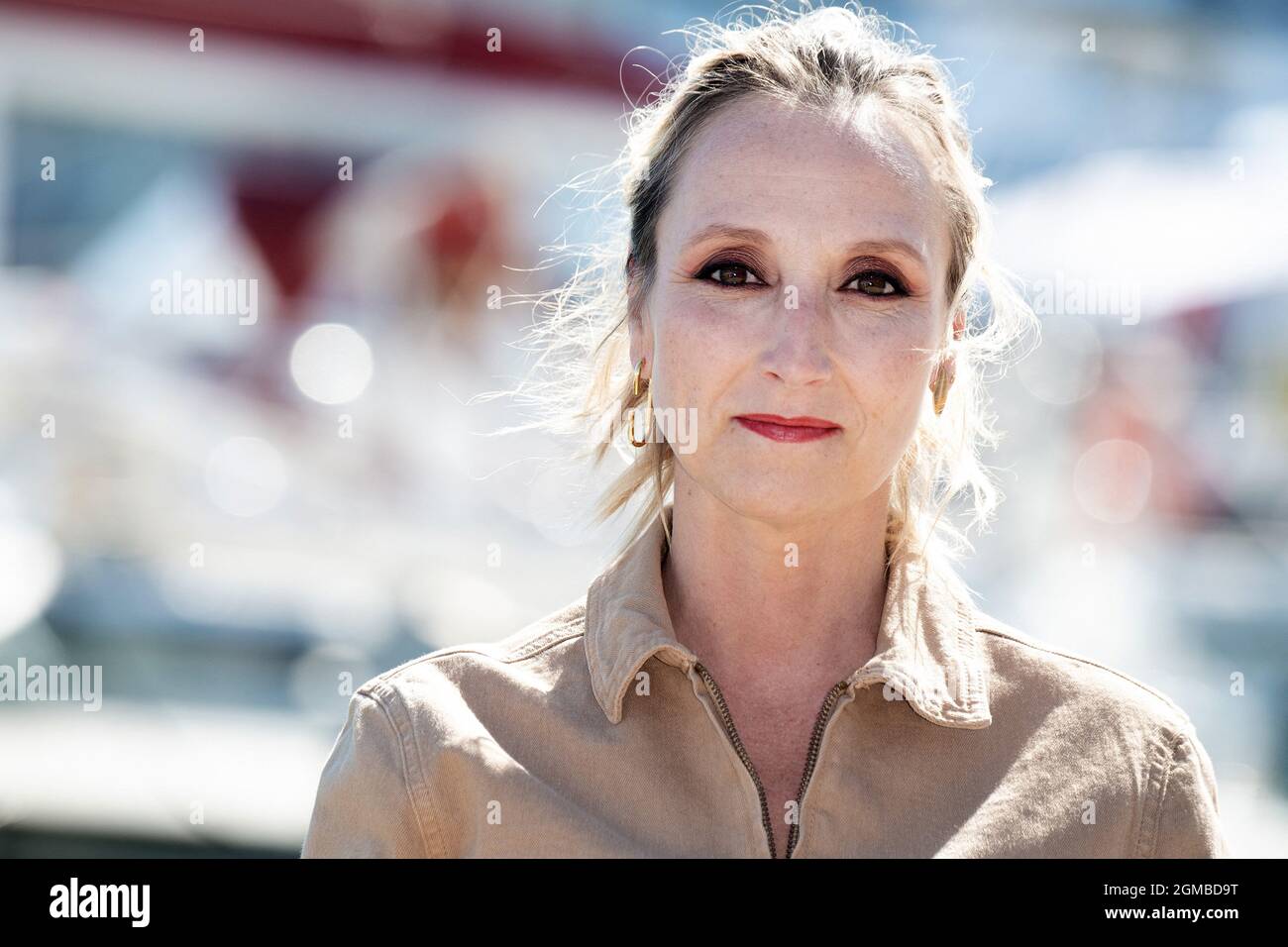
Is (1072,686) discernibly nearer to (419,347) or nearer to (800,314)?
(800,314)

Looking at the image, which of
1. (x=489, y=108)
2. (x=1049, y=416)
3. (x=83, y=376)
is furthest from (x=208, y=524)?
(x=1049, y=416)

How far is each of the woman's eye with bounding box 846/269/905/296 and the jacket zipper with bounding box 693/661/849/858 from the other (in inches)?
20.2

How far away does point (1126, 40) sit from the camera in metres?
6.27

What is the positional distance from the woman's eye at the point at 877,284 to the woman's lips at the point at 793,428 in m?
0.19

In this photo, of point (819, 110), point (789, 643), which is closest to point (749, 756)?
point (789, 643)

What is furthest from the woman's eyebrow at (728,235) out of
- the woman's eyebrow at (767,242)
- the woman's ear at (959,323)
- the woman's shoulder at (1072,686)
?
the woman's shoulder at (1072,686)

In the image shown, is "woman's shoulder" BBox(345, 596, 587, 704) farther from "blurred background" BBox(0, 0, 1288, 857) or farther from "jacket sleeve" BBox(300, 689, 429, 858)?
"blurred background" BBox(0, 0, 1288, 857)

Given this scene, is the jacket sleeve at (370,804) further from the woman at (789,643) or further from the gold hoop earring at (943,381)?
the gold hoop earring at (943,381)

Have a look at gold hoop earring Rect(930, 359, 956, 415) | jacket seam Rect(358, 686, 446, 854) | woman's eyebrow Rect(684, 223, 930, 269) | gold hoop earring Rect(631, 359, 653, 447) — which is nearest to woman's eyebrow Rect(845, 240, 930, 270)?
woman's eyebrow Rect(684, 223, 930, 269)

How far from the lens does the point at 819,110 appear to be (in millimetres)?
1774

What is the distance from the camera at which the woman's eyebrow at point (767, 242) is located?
1.69 meters
